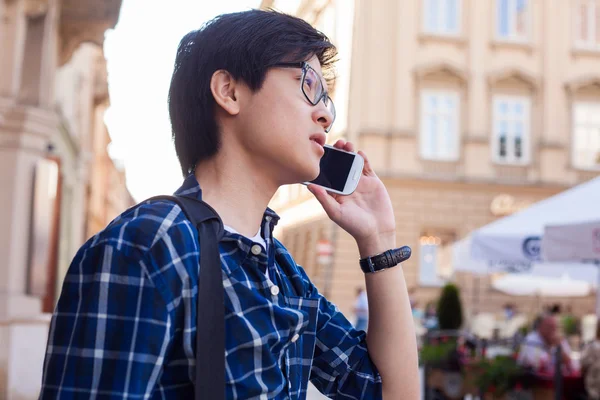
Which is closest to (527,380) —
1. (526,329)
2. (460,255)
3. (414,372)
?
(460,255)

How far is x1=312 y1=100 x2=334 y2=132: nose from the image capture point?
159 cm

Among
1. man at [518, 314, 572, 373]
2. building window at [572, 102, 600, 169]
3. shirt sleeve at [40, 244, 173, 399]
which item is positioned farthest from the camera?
building window at [572, 102, 600, 169]

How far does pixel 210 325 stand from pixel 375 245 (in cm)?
60

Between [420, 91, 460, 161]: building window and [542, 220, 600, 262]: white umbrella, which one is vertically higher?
[420, 91, 460, 161]: building window

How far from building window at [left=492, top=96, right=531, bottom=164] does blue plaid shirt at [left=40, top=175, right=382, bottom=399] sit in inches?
1026

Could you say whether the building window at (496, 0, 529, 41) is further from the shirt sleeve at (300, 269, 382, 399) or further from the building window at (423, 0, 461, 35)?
the shirt sleeve at (300, 269, 382, 399)

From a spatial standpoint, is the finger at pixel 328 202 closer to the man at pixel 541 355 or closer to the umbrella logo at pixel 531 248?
the man at pixel 541 355

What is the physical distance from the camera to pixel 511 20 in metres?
27.5

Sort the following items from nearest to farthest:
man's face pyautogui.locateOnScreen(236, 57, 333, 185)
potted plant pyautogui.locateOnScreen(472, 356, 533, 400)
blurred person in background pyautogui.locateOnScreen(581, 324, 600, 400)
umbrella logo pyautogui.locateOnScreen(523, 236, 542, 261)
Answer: man's face pyautogui.locateOnScreen(236, 57, 333, 185) < blurred person in background pyautogui.locateOnScreen(581, 324, 600, 400) < potted plant pyautogui.locateOnScreen(472, 356, 533, 400) < umbrella logo pyautogui.locateOnScreen(523, 236, 542, 261)

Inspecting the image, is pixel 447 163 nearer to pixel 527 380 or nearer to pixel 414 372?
pixel 527 380

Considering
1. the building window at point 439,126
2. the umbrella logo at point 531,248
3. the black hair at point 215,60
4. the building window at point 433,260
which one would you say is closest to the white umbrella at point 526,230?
the umbrella logo at point 531,248

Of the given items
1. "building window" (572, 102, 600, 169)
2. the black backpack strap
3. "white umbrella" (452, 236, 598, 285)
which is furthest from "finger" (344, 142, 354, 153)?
"building window" (572, 102, 600, 169)

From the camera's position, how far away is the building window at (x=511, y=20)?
90.1ft

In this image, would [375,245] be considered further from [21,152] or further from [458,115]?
[458,115]
